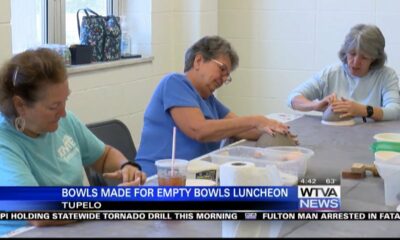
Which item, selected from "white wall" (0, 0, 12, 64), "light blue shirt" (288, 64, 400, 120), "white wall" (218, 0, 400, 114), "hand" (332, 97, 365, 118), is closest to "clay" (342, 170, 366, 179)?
"hand" (332, 97, 365, 118)

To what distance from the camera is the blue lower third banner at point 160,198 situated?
5.63 feet

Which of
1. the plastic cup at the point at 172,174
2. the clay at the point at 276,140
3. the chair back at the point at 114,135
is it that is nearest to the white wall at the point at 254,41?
the chair back at the point at 114,135

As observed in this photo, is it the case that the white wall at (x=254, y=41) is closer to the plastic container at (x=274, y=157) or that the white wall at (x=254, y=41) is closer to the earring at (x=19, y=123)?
the plastic container at (x=274, y=157)

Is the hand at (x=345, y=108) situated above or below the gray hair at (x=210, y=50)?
below

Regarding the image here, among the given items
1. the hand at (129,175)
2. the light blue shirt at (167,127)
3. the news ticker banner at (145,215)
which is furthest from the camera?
the light blue shirt at (167,127)

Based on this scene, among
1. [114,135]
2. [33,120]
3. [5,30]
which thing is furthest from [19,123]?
[5,30]

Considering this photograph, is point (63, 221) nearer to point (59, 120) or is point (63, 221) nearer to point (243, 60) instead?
point (59, 120)

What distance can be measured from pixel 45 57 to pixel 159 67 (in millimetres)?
2508

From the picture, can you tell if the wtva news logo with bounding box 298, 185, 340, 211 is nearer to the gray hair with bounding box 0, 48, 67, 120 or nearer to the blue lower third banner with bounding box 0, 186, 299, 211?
the blue lower third banner with bounding box 0, 186, 299, 211

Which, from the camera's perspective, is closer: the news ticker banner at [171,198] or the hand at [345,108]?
the news ticker banner at [171,198]

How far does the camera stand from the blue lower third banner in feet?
5.63

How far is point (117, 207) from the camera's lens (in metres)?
1.74

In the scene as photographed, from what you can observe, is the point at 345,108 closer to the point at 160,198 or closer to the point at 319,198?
the point at 319,198

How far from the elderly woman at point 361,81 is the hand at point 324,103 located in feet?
0.07
